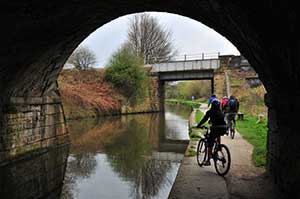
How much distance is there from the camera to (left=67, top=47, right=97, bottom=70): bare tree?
2969 centimetres

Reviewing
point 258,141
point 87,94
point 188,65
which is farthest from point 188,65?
point 258,141

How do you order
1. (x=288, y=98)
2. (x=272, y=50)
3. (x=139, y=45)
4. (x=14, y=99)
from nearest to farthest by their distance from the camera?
(x=272, y=50) → (x=288, y=98) → (x=14, y=99) → (x=139, y=45)

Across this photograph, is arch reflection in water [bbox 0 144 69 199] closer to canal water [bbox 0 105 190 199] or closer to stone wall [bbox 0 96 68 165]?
canal water [bbox 0 105 190 199]

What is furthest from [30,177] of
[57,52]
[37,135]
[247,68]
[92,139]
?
[247,68]

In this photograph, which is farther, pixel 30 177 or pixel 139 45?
pixel 139 45

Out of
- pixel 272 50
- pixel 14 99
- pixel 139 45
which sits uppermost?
pixel 139 45

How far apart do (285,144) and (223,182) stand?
1469mm

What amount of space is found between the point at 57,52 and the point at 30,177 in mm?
3398

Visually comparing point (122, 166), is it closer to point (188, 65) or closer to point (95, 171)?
point (95, 171)

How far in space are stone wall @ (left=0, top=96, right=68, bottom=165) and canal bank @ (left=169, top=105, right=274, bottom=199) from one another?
4.70m

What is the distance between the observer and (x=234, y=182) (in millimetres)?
5262

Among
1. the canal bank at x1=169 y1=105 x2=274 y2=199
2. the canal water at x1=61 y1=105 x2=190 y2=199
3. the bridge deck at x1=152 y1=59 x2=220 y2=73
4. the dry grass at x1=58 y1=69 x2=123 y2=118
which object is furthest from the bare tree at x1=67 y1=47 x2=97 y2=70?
the canal bank at x1=169 y1=105 x2=274 y2=199

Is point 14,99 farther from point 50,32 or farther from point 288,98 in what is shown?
point 288,98

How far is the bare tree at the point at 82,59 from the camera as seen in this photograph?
29.7m
